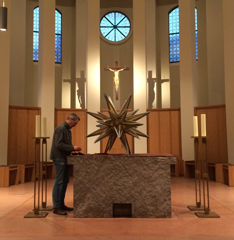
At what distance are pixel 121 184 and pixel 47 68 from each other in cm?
761

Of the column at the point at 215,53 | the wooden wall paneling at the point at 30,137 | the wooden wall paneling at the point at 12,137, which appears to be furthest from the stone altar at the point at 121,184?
the column at the point at 215,53

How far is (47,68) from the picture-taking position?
1164 centimetres

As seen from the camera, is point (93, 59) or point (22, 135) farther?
point (93, 59)

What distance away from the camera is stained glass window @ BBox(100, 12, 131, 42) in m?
15.1

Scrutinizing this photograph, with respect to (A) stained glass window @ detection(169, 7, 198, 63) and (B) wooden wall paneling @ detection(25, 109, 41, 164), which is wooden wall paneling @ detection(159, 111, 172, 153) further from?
(B) wooden wall paneling @ detection(25, 109, 41, 164)

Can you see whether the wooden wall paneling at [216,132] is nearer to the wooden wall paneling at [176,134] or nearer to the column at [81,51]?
the wooden wall paneling at [176,134]

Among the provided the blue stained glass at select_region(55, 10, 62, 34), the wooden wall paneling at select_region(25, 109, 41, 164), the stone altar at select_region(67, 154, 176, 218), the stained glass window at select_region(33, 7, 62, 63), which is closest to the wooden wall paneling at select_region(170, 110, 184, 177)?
the wooden wall paneling at select_region(25, 109, 41, 164)

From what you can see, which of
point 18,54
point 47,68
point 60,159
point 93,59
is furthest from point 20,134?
point 60,159

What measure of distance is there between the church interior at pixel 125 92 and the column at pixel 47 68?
36 mm

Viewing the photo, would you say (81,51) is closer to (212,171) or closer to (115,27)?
(115,27)

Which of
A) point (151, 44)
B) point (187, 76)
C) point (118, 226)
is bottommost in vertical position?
point (118, 226)

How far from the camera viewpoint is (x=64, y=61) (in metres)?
14.8

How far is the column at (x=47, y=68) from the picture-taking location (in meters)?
11.6

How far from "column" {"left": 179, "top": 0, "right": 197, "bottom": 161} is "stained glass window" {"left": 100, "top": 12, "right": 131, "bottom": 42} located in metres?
3.90
